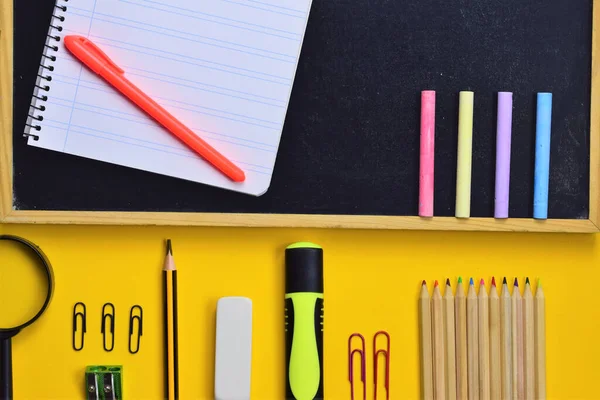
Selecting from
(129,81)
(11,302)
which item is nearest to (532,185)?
(129,81)

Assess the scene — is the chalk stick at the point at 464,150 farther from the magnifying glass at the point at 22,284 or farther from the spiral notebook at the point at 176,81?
the magnifying glass at the point at 22,284

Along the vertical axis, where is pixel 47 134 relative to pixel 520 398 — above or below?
above

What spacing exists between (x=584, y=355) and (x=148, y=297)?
511mm

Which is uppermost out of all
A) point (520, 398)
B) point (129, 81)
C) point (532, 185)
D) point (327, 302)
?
point (129, 81)

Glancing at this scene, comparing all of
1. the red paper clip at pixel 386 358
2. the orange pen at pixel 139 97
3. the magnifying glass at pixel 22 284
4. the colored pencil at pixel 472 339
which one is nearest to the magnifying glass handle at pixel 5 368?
Result: the magnifying glass at pixel 22 284

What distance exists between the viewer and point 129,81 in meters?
0.95

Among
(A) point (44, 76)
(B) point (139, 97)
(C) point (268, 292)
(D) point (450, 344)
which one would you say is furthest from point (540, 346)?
(A) point (44, 76)

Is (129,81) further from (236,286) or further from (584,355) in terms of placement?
(584,355)

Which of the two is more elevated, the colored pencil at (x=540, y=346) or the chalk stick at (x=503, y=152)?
the chalk stick at (x=503, y=152)

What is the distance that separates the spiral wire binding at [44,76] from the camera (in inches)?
37.4

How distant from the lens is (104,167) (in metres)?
0.97

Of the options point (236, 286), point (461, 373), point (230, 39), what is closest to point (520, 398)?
point (461, 373)

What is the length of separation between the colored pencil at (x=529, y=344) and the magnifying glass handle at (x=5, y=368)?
0.58 m

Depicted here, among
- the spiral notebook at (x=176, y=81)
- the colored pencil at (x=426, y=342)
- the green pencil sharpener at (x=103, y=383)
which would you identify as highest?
the spiral notebook at (x=176, y=81)
